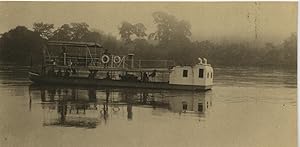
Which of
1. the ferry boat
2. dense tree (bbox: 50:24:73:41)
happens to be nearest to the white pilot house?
the ferry boat

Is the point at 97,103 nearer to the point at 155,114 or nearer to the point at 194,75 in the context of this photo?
the point at 155,114

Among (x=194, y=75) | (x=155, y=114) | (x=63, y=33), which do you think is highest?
(x=63, y=33)

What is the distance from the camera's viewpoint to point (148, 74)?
130 centimetres

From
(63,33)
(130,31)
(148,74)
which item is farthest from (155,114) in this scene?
(63,33)

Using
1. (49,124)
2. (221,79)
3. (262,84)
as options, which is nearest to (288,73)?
(262,84)

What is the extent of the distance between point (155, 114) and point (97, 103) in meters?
0.17

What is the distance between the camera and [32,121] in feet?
4.25

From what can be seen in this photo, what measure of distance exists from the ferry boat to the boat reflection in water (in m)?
0.02

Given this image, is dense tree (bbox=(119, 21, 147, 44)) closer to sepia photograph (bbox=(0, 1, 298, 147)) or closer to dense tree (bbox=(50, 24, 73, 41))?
sepia photograph (bbox=(0, 1, 298, 147))

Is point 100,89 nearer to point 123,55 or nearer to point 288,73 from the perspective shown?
point 123,55

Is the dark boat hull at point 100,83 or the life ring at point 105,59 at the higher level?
the life ring at point 105,59

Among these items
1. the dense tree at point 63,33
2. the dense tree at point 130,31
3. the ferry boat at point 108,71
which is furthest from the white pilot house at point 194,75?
the dense tree at point 63,33

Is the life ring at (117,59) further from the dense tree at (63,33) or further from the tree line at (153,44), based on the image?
the dense tree at (63,33)

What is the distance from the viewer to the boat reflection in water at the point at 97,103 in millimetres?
1289
